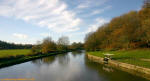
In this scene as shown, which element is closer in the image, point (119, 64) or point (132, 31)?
point (119, 64)

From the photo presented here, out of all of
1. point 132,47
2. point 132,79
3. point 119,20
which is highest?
point 119,20

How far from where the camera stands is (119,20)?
33281 mm

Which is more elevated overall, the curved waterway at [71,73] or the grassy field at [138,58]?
the grassy field at [138,58]

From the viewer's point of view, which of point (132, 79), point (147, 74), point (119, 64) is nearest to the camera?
point (132, 79)

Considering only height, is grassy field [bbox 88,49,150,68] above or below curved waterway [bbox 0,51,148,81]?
above

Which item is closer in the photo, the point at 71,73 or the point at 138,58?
the point at 71,73

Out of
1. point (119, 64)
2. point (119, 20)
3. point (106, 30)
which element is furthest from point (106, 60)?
point (106, 30)

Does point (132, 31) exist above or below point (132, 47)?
above

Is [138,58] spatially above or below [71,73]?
above

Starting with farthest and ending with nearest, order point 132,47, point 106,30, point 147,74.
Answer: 1. point 106,30
2. point 132,47
3. point 147,74

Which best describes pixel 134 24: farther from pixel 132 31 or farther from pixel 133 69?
pixel 133 69

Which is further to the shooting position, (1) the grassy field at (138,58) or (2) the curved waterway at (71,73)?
(1) the grassy field at (138,58)

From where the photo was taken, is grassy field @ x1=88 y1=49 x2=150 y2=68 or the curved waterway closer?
the curved waterway

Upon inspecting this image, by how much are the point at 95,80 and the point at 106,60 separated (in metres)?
10.9
